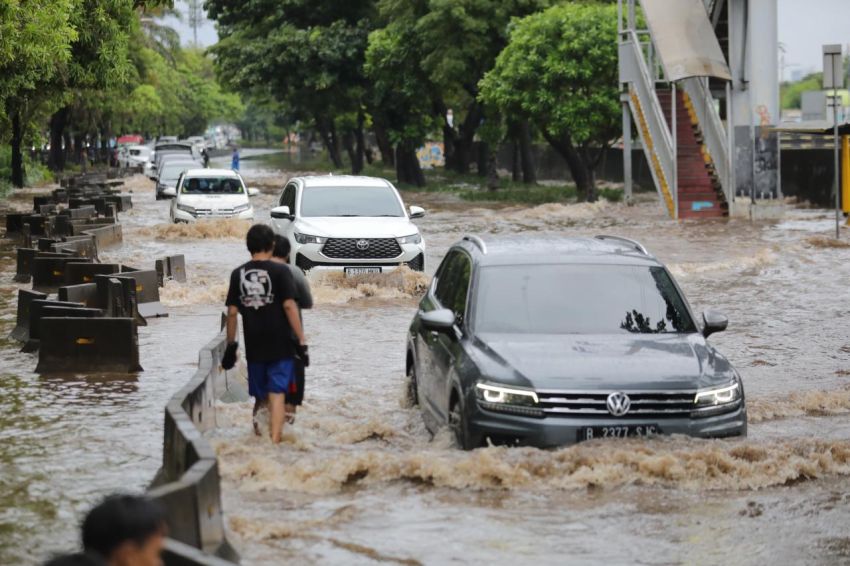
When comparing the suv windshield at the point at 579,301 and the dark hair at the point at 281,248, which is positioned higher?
the dark hair at the point at 281,248

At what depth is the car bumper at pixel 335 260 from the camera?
71.3 ft

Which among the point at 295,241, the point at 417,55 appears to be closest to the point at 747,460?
the point at 295,241

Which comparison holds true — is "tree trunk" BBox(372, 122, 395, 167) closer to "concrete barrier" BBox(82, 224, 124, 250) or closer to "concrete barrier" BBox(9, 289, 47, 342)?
"concrete barrier" BBox(82, 224, 124, 250)

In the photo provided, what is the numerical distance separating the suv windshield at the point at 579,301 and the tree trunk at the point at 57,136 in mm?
59191

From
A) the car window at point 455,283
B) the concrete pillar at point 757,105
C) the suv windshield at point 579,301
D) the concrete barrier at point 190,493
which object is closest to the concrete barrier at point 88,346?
the car window at point 455,283

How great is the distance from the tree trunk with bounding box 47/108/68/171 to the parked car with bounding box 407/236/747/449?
58952 mm

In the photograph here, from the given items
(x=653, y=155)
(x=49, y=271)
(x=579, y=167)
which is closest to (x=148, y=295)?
(x=49, y=271)

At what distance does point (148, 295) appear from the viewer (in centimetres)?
1975

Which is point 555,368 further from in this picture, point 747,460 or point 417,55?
point 417,55

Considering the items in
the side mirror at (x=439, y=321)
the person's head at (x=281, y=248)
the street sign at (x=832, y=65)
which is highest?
the street sign at (x=832, y=65)

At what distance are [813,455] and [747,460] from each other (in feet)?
1.91

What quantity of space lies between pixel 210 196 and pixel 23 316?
18335mm

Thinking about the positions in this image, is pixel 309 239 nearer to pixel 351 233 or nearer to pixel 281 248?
pixel 351 233

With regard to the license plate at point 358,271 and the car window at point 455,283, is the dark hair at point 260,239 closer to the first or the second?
the car window at point 455,283
